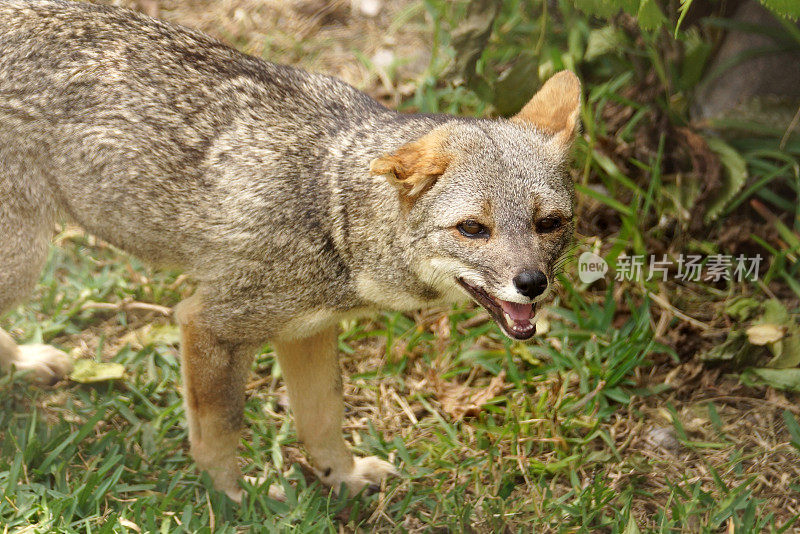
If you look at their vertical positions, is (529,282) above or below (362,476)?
above

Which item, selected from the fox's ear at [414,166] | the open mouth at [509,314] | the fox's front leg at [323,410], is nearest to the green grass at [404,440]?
the fox's front leg at [323,410]

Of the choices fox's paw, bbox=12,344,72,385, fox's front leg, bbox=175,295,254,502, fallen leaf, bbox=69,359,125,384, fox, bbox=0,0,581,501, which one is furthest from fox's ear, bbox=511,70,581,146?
fox's paw, bbox=12,344,72,385

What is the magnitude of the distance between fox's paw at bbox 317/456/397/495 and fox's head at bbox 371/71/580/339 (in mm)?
1299

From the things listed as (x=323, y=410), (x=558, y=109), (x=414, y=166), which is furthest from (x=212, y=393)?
(x=558, y=109)

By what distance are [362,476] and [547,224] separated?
1815mm

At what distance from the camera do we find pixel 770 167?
232 inches

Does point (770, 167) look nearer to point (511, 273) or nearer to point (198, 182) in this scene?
point (511, 273)

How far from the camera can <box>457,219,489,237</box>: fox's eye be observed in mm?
3936

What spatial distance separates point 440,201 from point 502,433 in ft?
5.43

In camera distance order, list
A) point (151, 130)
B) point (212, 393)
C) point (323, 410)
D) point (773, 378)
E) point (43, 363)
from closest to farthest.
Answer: point (151, 130)
point (212, 393)
point (323, 410)
point (773, 378)
point (43, 363)

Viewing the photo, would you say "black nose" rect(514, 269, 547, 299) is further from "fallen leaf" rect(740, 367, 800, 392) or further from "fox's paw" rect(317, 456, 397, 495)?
"fallen leaf" rect(740, 367, 800, 392)

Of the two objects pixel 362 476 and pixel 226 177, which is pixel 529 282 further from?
pixel 362 476

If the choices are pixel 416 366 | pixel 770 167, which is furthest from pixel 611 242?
pixel 416 366

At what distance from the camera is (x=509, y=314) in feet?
13.0
